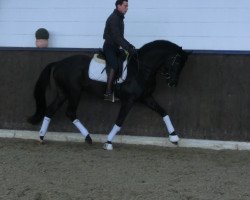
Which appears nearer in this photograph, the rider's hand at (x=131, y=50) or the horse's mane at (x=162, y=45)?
the rider's hand at (x=131, y=50)

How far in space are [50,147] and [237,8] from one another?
3932 millimetres

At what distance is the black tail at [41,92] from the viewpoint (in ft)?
28.9

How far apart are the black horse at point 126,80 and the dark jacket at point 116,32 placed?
0.35 meters

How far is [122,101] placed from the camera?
27.8ft

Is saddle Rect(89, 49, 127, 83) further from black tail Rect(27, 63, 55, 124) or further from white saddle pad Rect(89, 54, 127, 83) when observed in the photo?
black tail Rect(27, 63, 55, 124)


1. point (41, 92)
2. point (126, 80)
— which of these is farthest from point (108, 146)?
point (41, 92)

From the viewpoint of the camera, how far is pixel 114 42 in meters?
8.33

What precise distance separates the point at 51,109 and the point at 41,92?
36 centimetres

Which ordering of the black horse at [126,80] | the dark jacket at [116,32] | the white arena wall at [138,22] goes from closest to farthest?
the dark jacket at [116,32], the black horse at [126,80], the white arena wall at [138,22]

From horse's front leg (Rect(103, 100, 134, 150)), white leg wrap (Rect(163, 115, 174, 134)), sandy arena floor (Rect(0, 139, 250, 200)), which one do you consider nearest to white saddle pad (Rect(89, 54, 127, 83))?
horse's front leg (Rect(103, 100, 134, 150))

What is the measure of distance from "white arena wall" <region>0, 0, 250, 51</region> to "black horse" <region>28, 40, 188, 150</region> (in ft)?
3.89

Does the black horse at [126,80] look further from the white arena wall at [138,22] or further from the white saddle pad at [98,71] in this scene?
the white arena wall at [138,22]

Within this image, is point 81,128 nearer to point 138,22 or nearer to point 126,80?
point 126,80

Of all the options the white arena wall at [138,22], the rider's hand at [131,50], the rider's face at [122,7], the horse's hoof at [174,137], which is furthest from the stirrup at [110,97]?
the white arena wall at [138,22]
